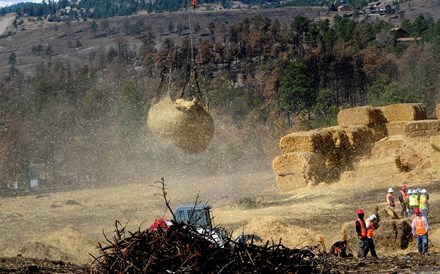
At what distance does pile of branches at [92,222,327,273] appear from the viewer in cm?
876

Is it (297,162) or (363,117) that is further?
(363,117)

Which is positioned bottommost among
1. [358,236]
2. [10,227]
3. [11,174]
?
[11,174]

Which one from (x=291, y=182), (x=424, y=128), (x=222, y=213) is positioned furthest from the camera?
(x=291, y=182)

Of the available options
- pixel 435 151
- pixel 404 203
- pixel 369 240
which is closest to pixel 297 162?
pixel 435 151

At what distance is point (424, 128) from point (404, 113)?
6.00 ft

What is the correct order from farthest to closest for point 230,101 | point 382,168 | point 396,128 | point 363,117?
point 230,101, point 363,117, point 396,128, point 382,168

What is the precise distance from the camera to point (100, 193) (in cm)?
5038

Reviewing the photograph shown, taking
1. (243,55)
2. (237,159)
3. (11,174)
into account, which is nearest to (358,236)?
(237,159)

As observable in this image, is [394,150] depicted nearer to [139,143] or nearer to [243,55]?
[139,143]

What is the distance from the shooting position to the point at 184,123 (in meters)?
28.1

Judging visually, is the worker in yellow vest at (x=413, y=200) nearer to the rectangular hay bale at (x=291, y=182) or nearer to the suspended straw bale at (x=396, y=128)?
the rectangular hay bale at (x=291, y=182)

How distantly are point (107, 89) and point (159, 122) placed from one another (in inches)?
2402

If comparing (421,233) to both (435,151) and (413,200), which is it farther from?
(435,151)

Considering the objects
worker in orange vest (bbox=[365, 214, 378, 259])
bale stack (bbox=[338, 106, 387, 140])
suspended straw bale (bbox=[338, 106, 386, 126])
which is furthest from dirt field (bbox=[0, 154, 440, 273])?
suspended straw bale (bbox=[338, 106, 386, 126])
